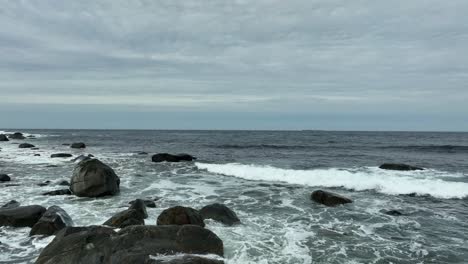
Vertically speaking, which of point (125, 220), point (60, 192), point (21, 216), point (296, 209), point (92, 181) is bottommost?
point (296, 209)

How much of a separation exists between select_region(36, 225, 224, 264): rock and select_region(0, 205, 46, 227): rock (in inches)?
145

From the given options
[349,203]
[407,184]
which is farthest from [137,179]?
[407,184]

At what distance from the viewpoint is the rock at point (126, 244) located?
27.3ft

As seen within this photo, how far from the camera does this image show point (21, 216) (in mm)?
12180

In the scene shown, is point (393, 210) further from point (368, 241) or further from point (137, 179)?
point (137, 179)

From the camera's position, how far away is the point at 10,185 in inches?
792

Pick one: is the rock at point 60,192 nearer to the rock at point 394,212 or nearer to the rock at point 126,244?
the rock at point 126,244

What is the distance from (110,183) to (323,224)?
10921mm

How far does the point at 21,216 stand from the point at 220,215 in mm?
7094

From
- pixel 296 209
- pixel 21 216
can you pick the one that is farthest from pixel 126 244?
pixel 296 209

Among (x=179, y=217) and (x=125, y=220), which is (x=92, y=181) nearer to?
(x=125, y=220)

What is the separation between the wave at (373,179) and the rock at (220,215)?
1110 cm

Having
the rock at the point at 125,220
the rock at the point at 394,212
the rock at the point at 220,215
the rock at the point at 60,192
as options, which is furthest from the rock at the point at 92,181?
the rock at the point at 394,212

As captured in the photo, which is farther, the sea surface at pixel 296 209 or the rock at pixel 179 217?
the rock at pixel 179 217
